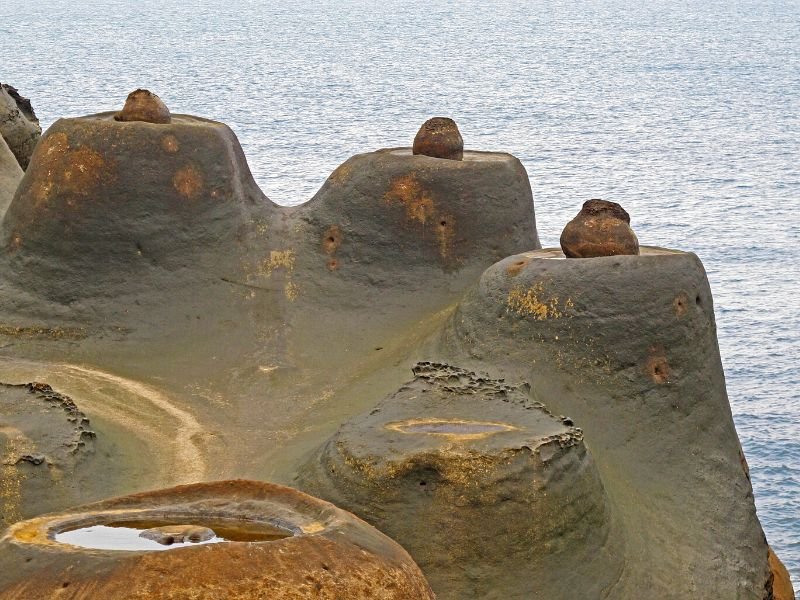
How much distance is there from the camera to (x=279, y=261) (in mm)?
17688

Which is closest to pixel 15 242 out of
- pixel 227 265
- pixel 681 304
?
pixel 227 265

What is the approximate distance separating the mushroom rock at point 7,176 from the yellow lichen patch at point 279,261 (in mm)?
4002

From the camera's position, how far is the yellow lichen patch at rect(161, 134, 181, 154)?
1712 cm

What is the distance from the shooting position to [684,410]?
1517 cm

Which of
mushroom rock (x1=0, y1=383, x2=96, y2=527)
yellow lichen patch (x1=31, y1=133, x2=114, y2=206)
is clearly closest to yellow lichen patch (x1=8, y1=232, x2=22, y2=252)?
yellow lichen patch (x1=31, y1=133, x2=114, y2=206)

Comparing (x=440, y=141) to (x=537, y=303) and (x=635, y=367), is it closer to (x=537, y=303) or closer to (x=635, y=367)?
(x=537, y=303)

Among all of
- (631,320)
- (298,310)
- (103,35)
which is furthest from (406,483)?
(103,35)

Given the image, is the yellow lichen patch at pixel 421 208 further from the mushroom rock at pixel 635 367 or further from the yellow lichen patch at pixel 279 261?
the mushroom rock at pixel 635 367

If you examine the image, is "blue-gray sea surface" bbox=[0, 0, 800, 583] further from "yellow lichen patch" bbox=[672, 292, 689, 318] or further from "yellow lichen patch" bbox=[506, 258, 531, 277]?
"yellow lichen patch" bbox=[506, 258, 531, 277]

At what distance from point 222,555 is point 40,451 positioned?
4320mm

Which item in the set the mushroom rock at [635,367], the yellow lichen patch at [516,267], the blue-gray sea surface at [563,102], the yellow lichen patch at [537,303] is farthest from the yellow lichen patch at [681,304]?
the blue-gray sea surface at [563,102]

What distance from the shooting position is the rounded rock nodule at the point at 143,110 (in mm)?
17422

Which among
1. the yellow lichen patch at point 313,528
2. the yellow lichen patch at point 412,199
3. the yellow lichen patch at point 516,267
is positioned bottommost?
the yellow lichen patch at point 313,528

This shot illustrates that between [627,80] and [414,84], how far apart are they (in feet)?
39.5
